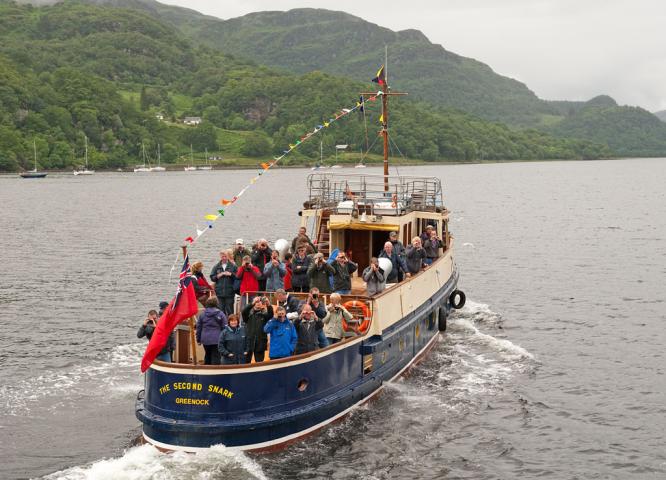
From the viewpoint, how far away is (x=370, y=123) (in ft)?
613

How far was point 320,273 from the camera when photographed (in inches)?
801

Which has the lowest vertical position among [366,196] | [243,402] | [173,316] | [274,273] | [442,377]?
[442,377]

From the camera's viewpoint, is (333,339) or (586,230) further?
(586,230)

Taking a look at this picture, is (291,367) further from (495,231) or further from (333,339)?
(495,231)

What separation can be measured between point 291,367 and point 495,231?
56136 mm

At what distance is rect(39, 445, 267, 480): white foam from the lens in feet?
52.6

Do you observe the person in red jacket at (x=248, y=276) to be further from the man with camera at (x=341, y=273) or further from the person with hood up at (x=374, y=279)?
the person with hood up at (x=374, y=279)

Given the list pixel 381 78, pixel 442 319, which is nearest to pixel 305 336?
pixel 442 319

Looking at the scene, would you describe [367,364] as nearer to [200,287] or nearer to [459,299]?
[200,287]

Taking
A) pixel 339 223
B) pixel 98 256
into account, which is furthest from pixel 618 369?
pixel 98 256

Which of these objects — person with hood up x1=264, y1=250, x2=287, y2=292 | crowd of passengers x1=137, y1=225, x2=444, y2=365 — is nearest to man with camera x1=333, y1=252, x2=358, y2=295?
crowd of passengers x1=137, y1=225, x2=444, y2=365

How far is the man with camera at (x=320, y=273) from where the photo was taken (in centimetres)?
2019

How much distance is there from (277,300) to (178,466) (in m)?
4.26

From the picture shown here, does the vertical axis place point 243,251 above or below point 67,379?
above
